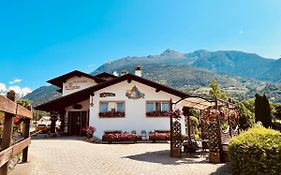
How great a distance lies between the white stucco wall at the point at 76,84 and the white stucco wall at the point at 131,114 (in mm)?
6542

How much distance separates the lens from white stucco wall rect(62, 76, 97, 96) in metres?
26.2

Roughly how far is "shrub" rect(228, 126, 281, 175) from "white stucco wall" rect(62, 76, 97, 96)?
824 inches

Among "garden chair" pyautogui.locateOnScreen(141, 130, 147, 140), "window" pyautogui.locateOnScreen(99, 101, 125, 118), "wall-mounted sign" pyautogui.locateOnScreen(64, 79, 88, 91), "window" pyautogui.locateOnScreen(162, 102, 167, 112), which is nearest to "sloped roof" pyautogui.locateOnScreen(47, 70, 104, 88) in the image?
"wall-mounted sign" pyautogui.locateOnScreen(64, 79, 88, 91)

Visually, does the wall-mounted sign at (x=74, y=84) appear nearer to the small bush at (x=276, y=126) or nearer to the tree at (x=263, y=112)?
the tree at (x=263, y=112)

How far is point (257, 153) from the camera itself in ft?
20.1

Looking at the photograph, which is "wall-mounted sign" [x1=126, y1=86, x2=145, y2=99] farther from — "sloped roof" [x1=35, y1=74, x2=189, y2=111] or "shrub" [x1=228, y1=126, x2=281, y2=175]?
"shrub" [x1=228, y1=126, x2=281, y2=175]

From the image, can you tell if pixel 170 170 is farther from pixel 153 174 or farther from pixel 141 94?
pixel 141 94

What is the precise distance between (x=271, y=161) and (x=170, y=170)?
3041 mm

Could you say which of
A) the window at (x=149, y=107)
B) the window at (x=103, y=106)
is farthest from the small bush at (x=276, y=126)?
the window at (x=103, y=106)

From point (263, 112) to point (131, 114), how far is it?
13.9 metres

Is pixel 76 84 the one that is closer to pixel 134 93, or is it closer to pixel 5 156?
pixel 134 93

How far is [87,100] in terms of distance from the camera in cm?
2280

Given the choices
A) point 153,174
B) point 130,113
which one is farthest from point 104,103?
point 153,174

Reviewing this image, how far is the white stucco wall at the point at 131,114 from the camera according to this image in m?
19.2
